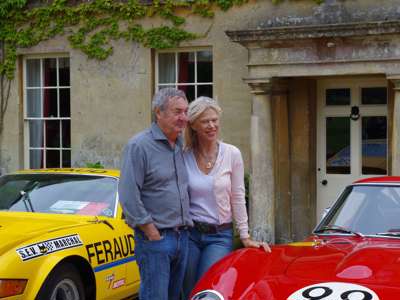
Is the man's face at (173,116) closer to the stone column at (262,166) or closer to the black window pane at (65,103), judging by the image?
the stone column at (262,166)

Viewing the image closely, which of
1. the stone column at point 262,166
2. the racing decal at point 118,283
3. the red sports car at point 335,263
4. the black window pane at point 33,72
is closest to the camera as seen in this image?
the red sports car at point 335,263

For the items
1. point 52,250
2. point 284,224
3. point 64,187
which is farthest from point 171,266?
point 284,224

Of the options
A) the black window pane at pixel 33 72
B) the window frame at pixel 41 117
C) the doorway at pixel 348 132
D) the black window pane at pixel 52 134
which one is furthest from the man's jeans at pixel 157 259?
the black window pane at pixel 33 72

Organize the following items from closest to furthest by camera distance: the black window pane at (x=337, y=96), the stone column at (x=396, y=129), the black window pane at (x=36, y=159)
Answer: the stone column at (x=396, y=129) < the black window pane at (x=337, y=96) < the black window pane at (x=36, y=159)

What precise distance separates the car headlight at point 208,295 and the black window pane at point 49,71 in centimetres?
959

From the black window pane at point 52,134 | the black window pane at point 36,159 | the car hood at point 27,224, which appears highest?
the black window pane at point 52,134

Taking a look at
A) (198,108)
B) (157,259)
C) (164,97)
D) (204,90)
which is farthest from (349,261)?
(204,90)

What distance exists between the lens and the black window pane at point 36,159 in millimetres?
13414

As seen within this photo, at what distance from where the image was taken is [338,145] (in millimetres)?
11344

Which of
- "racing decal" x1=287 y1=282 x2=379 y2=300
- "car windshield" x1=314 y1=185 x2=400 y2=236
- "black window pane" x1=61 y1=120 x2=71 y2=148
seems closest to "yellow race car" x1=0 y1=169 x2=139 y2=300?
Answer: "car windshield" x1=314 y1=185 x2=400 y2=236

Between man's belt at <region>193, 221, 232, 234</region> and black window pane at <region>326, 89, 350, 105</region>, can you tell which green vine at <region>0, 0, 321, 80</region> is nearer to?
black window pane at <region>326, 89, 350, 105</region>

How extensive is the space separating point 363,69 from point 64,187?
495 cm

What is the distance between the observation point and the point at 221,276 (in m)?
4.31

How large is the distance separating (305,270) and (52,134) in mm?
9799
